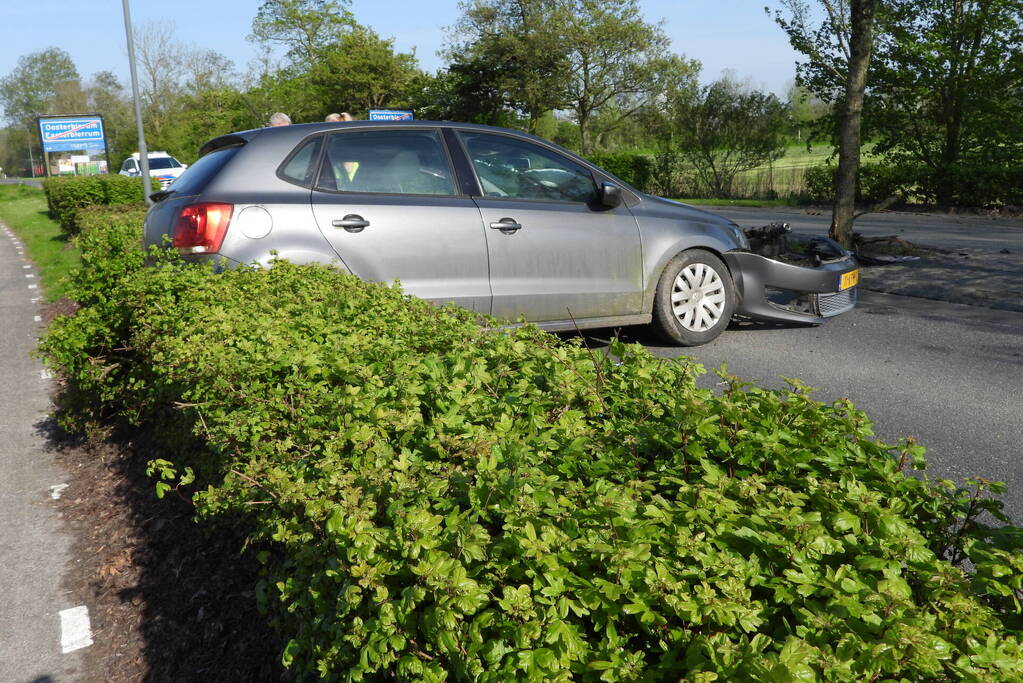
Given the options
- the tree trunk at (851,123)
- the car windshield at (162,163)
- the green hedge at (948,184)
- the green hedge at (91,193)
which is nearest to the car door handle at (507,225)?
the tree trunk at (851,123)

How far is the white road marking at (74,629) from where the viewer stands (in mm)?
3342

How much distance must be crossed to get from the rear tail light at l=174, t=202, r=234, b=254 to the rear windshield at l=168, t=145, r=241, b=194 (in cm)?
21

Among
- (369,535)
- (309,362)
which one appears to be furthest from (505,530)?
(309,362)

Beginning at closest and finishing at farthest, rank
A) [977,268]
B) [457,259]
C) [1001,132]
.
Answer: [457,259]
[977,268]
[1001,132]

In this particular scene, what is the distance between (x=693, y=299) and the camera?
23.0ft

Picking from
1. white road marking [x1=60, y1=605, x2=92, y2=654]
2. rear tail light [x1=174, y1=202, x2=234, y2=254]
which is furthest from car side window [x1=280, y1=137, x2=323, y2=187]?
white road marking [x1=60, y1=605, x2=92, y2=654]

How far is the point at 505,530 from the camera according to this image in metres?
1.72

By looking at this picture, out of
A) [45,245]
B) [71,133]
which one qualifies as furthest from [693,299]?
[71,133]

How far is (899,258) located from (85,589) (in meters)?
10.1

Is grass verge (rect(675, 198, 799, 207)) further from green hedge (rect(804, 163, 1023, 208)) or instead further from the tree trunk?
the tree trunk

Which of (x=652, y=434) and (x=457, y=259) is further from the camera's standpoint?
(x=457, y=259)

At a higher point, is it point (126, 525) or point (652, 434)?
point (652, 434)

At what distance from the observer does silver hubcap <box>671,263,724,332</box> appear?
6939mm

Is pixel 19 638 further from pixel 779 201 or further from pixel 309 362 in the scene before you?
pixel 779 201
